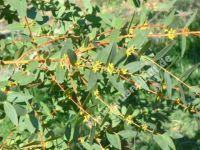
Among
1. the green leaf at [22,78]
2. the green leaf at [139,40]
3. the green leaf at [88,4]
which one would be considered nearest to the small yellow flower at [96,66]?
the green leaf at [139,40]

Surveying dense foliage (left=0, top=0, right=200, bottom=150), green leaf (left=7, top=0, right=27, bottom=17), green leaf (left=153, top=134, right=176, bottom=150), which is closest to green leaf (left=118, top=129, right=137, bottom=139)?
dense foliage (left=0, top=0, right=200, bottom=150)

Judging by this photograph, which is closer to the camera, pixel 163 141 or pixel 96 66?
pixel 96 66

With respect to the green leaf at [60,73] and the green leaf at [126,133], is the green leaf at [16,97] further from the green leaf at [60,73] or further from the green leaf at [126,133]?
the green leaf at [126,133]

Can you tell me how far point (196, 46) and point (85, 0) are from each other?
311 cm

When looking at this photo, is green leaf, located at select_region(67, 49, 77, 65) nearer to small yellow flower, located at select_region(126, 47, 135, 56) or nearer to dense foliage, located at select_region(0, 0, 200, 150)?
dense foliage, located at select_region(0, 0, 200, 150)

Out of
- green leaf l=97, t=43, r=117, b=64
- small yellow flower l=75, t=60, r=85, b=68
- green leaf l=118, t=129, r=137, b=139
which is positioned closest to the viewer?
green leaf l=97, t=43, r=117, b=64

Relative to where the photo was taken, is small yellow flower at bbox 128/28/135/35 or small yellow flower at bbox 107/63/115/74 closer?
small yellow flower at bbox 107/63/115/74

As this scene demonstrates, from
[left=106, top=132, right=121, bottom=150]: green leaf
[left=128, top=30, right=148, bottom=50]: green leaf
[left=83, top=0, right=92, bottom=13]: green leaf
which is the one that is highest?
[left=83, top=0, right=92, bottom=13]: green leaf

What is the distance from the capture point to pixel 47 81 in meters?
1.94

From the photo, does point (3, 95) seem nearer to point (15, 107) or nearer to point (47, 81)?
point (15, 107)

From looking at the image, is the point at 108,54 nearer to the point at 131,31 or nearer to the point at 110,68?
the point at 110,68

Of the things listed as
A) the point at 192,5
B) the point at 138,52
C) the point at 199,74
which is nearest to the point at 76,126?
the point at 138,52

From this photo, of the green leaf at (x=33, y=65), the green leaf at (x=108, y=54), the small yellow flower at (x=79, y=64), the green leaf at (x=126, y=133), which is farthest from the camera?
the green leaf at (x=126, y=133)

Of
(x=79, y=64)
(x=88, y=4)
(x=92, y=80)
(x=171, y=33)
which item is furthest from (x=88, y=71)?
(x=88, y=4)
